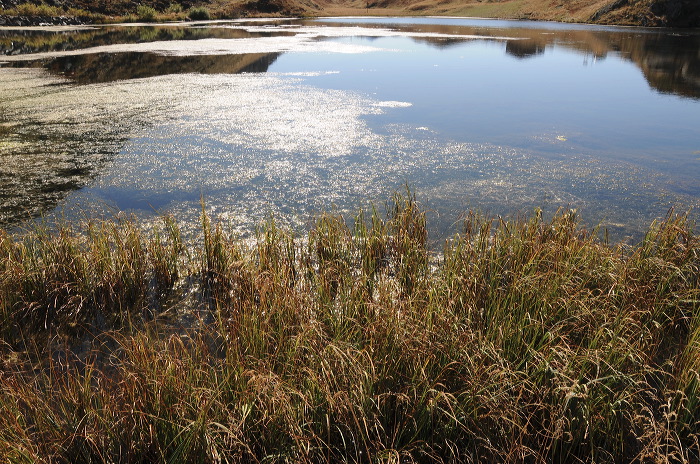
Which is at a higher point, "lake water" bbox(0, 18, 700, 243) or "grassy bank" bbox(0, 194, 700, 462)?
"lake water" bbox(0, 18, 700, 243)

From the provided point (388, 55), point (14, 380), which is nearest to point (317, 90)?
point (388, 55)

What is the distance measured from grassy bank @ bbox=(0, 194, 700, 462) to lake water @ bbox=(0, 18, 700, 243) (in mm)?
1694

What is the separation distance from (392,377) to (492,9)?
70.3m

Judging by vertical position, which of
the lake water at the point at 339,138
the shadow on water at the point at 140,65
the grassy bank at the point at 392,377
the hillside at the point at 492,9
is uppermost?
the hillside at the point at 492,9

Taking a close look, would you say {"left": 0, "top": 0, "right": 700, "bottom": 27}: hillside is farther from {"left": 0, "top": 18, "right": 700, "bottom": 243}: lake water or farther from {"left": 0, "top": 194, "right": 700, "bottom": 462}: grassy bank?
{"left": 0, "top": 194, "right": 700, "bottom": 462}: grassy bank

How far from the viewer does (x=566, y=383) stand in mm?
2311

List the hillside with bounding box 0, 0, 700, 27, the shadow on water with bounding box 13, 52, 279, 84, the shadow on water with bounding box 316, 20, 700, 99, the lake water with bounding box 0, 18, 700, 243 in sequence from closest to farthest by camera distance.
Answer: the lake water with bounding box 0, 18, 700, 243
the shadow on water with bounding box 316, 20, 700, 99
the shadow on water with bounding box 13, 52, 279, 84
the hillside with bounding box 0, 0, 700, 27

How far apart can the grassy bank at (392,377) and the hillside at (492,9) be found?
38.1 metres

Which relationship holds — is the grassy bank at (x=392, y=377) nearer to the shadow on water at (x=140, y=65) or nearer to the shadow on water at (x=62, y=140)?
the shadow on water at (x=62, y=140)

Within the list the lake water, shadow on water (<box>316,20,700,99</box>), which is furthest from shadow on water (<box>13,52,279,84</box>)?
shadow on water (<box>316,20,700,99</box>)

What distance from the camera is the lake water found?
233 inches

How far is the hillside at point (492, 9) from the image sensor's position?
109 ft

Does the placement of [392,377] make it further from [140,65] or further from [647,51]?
[647,51]

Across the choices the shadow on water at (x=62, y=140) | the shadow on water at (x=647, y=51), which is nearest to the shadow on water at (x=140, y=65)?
the shadow on water at (x=62, y=140)
